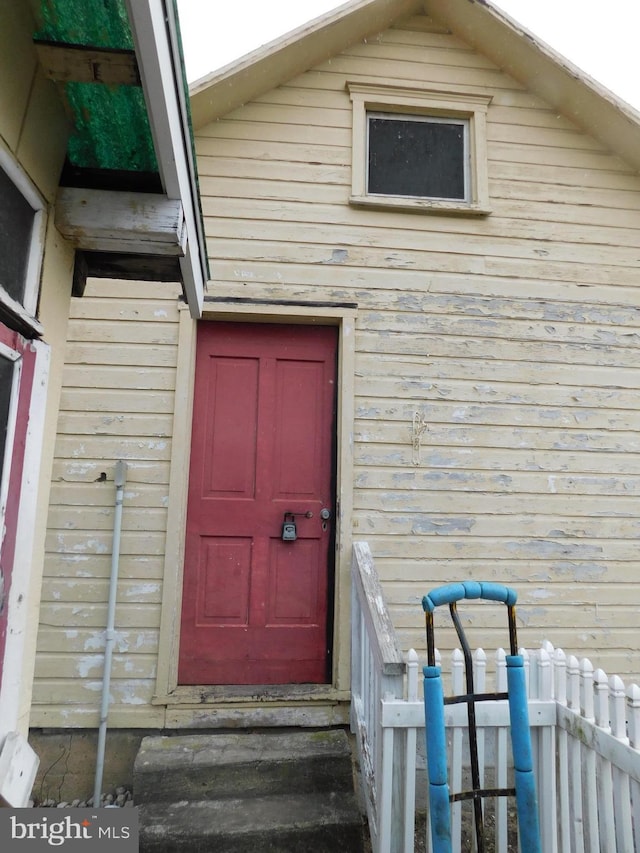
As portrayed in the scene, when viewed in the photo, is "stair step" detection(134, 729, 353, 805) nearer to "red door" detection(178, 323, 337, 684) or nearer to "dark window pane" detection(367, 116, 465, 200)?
"red door" detection(178, 323, 337, 684)

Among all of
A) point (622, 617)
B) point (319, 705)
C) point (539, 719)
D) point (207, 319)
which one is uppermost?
point (207, 319)

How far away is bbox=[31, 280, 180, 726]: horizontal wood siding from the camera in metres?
3.23

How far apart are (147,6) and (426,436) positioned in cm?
294

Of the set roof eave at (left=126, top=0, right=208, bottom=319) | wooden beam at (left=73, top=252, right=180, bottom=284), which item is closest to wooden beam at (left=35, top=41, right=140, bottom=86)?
roof eave at (left=126, top=0, right=208, bottom=319)

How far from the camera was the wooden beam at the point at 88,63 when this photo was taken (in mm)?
1349

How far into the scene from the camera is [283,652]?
348 centimetres

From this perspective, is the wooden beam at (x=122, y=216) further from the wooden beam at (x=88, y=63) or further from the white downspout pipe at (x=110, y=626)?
the white downspout pipe at (x=110, y=626)

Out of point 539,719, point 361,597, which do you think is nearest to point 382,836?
point 539,719

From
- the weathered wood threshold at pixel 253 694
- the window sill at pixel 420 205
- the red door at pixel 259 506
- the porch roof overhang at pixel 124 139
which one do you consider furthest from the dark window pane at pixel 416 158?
the weathered wood threshold at pixel 253 694

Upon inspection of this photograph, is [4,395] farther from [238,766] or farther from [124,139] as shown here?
[238,766]

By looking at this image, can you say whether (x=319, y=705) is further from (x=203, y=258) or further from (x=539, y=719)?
(x=203, y=258)

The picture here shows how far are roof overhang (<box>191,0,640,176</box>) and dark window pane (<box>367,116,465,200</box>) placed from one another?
59 cm

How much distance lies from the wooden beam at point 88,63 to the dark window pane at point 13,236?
12.1 inches

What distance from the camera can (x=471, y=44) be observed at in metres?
4.21
